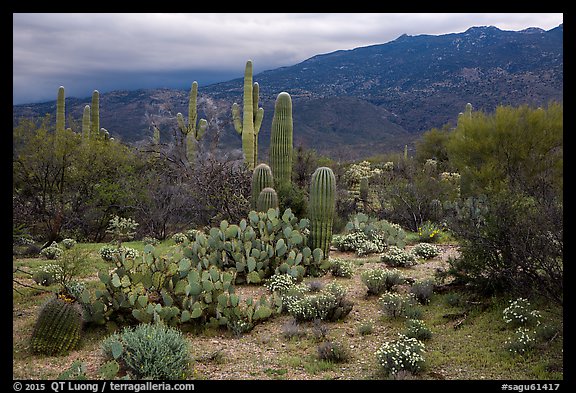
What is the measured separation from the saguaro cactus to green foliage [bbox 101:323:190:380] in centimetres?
1073

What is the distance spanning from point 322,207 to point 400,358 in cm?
574

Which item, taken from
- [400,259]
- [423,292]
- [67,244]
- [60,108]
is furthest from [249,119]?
[423,292]

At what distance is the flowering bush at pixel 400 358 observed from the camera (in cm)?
585

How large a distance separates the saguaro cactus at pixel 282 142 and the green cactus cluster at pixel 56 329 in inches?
405

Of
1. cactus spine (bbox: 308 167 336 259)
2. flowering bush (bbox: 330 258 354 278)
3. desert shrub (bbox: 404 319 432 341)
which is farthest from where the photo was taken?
cactus spine (bbox: 308 167 336 259)

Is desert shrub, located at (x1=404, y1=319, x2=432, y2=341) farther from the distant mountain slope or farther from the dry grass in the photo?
the distant mountain slope

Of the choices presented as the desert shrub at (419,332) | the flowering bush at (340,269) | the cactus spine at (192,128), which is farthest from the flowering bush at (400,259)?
the cactus spine at (192,128)

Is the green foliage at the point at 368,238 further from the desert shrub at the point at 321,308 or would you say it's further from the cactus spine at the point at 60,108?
the cactus spine at the point at 60,108

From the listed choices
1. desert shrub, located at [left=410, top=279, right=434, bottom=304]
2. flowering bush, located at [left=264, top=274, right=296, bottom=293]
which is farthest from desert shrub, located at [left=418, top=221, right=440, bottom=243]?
flowering bush, located at [left=264, top=274, right=296, bottom=293]

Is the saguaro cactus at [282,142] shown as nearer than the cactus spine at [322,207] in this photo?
No

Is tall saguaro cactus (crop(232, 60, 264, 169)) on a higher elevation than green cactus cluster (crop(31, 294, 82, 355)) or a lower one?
higher

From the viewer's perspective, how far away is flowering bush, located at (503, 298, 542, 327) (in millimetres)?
6898

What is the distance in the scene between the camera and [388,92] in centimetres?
8100
